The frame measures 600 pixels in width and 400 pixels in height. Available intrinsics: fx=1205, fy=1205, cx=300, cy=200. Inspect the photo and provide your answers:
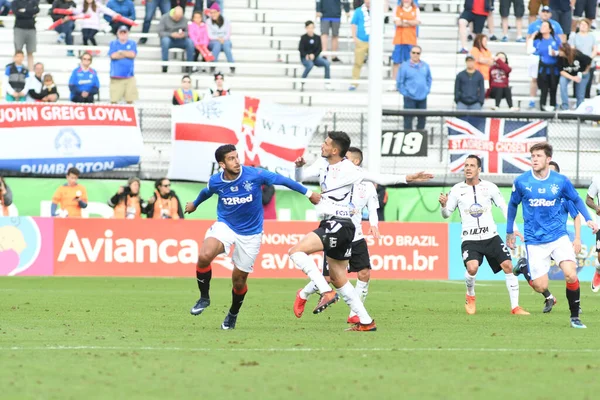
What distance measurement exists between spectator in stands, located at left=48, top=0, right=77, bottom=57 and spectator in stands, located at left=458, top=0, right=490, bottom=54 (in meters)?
10.1

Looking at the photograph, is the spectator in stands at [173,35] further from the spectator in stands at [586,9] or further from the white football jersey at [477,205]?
the white football jersey at [477,205]

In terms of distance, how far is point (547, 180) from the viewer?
14.2 meters

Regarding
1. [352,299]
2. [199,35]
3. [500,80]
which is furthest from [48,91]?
[352,299]

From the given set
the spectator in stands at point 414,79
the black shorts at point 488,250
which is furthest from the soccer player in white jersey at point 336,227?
the spectator in stands at point 414,79

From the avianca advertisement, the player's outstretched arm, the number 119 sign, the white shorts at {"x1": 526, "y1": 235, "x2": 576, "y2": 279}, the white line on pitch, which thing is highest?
the player's outstretched arm

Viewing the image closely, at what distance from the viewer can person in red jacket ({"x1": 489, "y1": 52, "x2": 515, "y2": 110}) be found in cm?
2872

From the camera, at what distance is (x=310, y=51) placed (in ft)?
99.3

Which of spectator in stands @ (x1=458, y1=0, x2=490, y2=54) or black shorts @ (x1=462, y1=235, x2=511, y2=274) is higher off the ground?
spectator in stands @ (x1=458, y1=0, x2=490, y2=54)

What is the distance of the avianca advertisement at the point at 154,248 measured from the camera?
2364 cm

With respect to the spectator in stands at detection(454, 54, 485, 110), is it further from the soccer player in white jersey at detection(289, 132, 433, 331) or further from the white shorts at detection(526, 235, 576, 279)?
the soccer player in white jersey at detection(289, 132, 433, 331)

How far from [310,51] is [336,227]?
59.4 ft

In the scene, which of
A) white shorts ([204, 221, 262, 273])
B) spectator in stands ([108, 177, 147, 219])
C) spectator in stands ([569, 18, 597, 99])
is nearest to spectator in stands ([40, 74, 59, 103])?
spectator in stands ([108, 177, 147, 219])

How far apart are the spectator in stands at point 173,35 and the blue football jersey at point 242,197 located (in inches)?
707

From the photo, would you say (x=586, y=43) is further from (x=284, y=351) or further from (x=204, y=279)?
(x=284, y=351)
